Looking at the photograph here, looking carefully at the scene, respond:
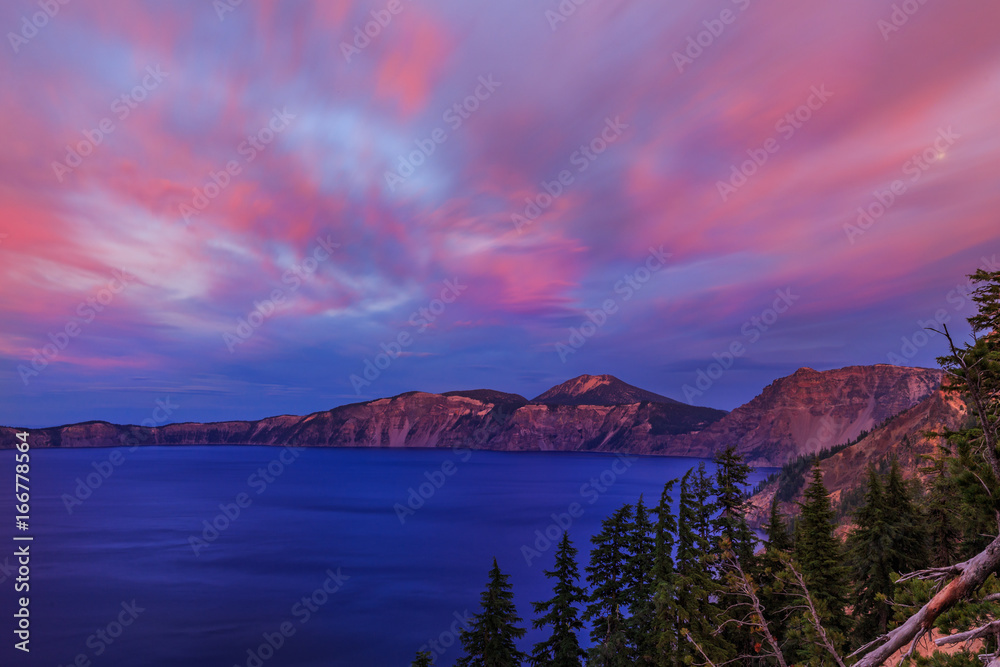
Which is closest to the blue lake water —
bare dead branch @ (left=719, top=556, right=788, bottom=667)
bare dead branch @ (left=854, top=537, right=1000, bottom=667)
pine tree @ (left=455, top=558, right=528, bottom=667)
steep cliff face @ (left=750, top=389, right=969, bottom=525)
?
pine tree @ (left=455, top=558, right=528, bottom=667)

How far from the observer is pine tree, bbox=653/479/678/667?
18.7 metres

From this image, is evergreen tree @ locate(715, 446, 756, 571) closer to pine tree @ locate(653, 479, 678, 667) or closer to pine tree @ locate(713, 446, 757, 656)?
pine tree @ locate(713, 446, 757, 656)

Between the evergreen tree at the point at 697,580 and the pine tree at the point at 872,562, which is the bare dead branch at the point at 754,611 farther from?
the pine tree at the point at 872,562

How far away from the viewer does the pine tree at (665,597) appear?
735 inches

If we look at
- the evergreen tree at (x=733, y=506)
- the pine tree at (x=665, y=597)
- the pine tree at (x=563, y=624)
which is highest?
the evergreen tree at (x=733, y=506)

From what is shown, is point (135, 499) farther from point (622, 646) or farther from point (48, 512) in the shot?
point (622, 646)

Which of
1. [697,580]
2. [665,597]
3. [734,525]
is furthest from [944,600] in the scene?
[734,525]

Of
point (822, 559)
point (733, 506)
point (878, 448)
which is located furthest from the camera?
point (878, 448)

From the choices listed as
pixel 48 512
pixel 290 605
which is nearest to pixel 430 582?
pixel 290 605

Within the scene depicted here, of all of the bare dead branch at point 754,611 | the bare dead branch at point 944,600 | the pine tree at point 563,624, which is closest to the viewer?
the bare dead branch at point 944,600

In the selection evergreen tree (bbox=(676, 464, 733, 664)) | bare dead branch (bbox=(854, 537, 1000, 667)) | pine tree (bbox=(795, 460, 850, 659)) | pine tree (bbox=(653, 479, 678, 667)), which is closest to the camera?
bare dead branch (bbox=(854, 537, 1000, 667))

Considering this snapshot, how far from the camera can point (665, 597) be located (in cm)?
1884

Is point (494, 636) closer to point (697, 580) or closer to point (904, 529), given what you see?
point (697, 580)

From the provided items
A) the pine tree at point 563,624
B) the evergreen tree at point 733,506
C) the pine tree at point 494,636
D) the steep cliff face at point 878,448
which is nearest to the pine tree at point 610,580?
the pine tree at point 563,624
